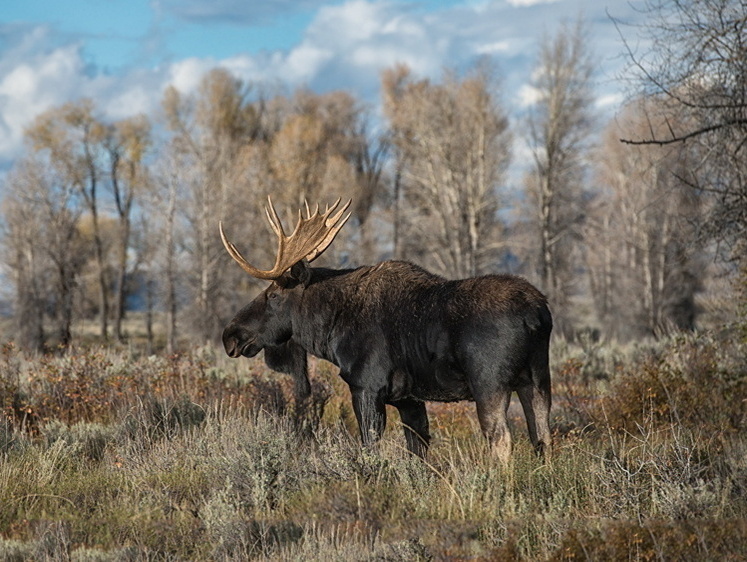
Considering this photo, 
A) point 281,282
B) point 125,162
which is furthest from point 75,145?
point 281,282

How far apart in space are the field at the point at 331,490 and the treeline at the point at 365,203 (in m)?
25.3

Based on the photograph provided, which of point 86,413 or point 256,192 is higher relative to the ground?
point 256,192

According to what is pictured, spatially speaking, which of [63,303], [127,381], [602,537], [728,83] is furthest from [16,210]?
[602,537]

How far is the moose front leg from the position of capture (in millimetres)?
6812

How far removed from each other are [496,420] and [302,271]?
2.25 metres

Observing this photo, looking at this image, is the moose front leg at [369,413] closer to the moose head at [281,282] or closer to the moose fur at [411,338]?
the moose fur at [411,338]

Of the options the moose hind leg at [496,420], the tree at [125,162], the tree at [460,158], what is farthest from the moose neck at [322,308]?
the tree at [125,162]

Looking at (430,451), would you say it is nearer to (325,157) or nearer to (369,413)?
(369,413)

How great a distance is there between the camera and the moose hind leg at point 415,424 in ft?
23.7

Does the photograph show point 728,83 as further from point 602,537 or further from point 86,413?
point 86,413

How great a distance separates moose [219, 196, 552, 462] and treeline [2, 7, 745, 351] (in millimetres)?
26483

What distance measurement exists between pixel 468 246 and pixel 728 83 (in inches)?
1109

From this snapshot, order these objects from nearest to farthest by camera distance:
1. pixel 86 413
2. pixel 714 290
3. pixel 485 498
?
1. pixel 485 498
2. pixel 86 413
3. pixel 714 290

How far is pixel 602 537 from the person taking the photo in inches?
196
